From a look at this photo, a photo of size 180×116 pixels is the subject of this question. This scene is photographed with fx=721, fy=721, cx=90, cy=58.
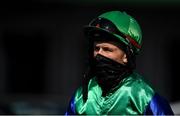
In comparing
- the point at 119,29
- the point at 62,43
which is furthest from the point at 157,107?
the point at 62,43

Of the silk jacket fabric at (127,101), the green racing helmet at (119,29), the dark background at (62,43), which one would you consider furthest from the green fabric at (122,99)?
the dark background at (62,43)

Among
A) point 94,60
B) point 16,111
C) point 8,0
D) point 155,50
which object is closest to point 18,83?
point 8,0

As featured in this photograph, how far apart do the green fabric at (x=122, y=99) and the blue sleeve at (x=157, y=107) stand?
3 cm

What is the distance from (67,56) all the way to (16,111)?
26.3ft

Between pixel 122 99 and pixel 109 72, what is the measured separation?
8.3 inches

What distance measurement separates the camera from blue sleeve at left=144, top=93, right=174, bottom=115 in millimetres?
4430

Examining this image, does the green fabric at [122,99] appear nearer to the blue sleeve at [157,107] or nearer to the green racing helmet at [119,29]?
the blue sleeve at [157,107]

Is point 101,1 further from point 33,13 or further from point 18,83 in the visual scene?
point 18,83

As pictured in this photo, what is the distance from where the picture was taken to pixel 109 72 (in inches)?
182

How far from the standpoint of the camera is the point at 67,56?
16094 mm

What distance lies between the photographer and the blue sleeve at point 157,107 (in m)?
4.43

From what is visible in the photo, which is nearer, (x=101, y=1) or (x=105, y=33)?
(x=105, y=33)

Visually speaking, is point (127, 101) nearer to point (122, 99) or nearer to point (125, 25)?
point (122, 99)

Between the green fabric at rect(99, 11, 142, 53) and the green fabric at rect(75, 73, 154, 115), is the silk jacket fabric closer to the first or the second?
the green fabric at rect(75, 73, 154, 115)
